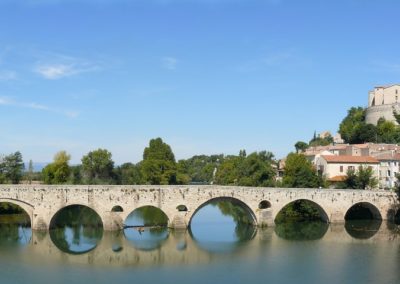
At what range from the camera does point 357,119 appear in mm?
78188

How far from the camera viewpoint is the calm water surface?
2455 centimetres

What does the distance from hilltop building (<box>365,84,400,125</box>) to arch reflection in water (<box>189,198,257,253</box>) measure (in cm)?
3179

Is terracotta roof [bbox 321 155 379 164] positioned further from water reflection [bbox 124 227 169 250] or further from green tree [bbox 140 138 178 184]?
water reflection [bbox 124 227 169 250]

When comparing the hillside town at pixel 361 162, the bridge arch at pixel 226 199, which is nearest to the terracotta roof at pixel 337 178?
the hillside town at pixel 361 162

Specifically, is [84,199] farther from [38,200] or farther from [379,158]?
[379,158]

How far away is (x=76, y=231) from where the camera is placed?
37.2 m

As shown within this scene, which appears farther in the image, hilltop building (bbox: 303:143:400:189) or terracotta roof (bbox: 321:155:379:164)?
terracotta roof (bbox: 321:155:379:164)

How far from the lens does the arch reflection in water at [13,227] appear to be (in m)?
33.2

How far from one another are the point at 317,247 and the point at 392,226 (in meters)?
9.54

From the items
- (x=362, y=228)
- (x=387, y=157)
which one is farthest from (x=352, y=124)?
(x=362, y=228)

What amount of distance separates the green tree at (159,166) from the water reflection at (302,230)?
48.5 feet

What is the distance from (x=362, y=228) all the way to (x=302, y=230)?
4.37m

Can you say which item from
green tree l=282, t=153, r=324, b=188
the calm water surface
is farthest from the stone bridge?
green tree l=282, t=153, r=324, b=188

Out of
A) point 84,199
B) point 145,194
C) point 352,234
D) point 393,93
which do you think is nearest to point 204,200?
point 145,194
